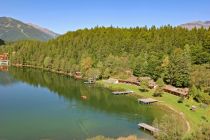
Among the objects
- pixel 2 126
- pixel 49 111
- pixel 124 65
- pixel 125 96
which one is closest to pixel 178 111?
pixel 125 96

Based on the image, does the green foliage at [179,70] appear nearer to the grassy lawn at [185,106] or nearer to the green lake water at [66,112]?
the grassy lawn at [185,106]

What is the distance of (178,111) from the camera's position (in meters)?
74.0

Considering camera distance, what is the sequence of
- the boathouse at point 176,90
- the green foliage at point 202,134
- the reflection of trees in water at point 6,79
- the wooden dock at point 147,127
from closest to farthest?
the green foliage at point 202,134 < the wooden dock at point 147,127 < the boathouse at point 176,90 < the reflection of trees in water at point 6,79

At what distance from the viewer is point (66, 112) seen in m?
75.9

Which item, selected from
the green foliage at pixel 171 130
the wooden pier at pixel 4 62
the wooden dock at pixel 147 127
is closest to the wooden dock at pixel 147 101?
the wooden dock at pixel 147 127

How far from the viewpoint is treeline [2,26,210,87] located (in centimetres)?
10394

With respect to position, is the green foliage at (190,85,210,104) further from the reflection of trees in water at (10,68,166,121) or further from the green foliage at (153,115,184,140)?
the green foliage at (153,115,184,140)

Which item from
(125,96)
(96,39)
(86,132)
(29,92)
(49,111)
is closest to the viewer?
Result: (86,132)

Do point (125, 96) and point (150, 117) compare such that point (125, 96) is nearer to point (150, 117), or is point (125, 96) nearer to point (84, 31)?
point (150, 117)

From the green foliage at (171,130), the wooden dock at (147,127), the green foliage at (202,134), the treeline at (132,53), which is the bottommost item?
the wooden dock at (147,127)

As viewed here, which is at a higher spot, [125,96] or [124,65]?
[124,65]

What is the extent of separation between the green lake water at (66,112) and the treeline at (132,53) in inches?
695

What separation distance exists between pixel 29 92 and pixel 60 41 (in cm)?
7877

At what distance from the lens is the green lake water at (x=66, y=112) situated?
59438 mm
